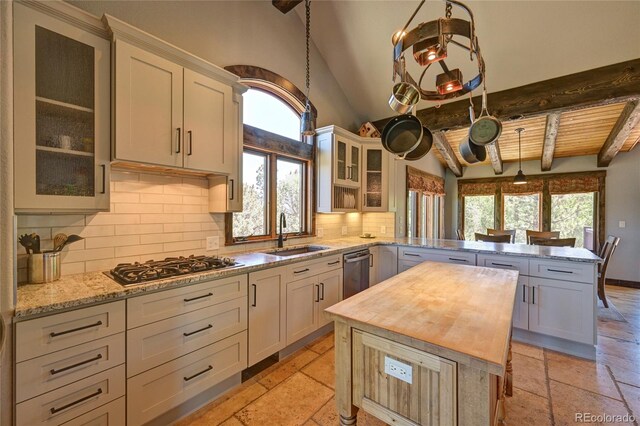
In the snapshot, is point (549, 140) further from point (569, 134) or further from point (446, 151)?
point (446, 151)

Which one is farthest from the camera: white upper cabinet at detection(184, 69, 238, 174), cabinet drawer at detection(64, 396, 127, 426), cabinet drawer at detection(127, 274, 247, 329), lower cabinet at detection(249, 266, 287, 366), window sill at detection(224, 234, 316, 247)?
window sill at detection(224, 234, 316, 247)

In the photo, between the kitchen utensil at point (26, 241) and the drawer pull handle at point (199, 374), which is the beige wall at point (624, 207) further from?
the kitchen utensil at point (26, 241)

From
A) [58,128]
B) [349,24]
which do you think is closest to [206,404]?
[58,128]

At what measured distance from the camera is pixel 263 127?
9.86 feet

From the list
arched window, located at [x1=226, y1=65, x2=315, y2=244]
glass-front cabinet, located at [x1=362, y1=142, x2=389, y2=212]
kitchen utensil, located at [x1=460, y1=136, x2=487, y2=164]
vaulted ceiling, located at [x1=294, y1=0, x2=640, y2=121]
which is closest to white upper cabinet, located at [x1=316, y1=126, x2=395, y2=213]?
glass-front cabinet, located at [x1=362, y1=142, x2=389, y2=212]

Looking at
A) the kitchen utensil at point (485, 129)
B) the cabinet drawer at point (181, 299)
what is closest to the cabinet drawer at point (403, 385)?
the cabinet drawer at point (181, 299)

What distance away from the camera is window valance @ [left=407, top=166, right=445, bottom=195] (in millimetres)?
5084

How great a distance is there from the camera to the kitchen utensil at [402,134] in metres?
1.71

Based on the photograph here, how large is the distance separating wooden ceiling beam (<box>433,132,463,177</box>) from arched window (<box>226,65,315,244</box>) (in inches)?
106

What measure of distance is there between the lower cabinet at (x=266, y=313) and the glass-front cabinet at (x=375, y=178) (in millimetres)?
2154

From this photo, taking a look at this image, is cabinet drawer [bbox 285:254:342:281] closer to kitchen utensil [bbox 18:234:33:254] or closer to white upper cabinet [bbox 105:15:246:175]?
white upper cabinet [bbox 105:15:246:175]

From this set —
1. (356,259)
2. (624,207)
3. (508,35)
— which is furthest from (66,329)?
(624,207)

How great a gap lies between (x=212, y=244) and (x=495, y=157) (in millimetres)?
6127

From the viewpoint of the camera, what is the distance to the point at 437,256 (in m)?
3.26
